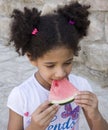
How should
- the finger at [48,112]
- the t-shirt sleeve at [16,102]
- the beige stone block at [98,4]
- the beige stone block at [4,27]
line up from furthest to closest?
the beige stone block at [4,27], the beige stone block at [98,4], the t-shirt sleeve at [16,102], the finger at [48,112]

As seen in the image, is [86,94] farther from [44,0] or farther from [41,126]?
[44,0]

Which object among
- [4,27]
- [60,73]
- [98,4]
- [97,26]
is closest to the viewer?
[60,73]

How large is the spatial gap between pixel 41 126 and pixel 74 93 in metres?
0.29

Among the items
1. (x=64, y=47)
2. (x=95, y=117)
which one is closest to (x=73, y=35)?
(x=64, y=47)

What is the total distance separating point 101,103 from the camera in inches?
148

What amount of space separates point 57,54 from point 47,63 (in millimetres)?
76

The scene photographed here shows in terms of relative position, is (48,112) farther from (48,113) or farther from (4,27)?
(4,27)

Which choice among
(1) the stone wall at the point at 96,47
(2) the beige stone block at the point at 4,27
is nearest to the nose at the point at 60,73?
(1) the stone wall at the point at 96,47

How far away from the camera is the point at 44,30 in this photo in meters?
2.00

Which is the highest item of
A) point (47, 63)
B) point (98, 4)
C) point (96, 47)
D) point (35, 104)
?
point (98, 4)

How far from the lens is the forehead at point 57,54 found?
1941 mm

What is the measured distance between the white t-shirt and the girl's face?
138 mm

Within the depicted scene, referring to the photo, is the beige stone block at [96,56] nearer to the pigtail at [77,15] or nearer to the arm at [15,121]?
the pigtail at [77,15]

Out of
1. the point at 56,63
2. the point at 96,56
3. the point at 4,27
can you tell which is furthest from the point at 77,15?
the point at 4,27
